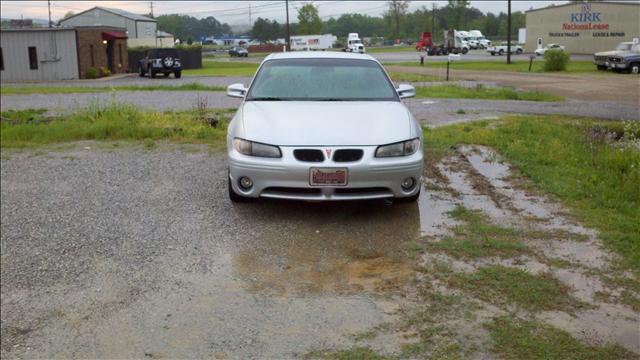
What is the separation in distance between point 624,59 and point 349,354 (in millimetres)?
34051

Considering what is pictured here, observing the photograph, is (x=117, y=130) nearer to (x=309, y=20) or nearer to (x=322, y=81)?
(x=322, y=81)

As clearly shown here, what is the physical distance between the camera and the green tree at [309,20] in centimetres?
9838

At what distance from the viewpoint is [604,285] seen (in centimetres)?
433

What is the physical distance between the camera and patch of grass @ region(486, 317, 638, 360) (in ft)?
11.1

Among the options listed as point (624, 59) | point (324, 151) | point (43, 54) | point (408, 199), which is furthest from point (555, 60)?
point (324, 151)

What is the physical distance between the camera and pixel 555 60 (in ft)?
117

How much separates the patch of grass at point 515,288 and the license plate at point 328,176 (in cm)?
133

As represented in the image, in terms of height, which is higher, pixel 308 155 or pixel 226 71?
pixel 226 71

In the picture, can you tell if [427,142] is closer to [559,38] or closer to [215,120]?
[215,120]

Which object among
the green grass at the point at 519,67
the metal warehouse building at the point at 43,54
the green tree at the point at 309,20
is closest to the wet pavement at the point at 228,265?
the green grass at the point at 519,67

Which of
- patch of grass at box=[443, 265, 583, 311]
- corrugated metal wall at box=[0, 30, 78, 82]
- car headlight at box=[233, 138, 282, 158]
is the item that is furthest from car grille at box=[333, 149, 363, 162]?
corrugated metal wall at box=[0, 30, 78, 82]

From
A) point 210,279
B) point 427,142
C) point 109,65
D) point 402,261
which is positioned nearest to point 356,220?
point 402,261

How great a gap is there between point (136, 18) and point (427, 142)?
215 feet

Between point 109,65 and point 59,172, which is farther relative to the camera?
point 109,65
